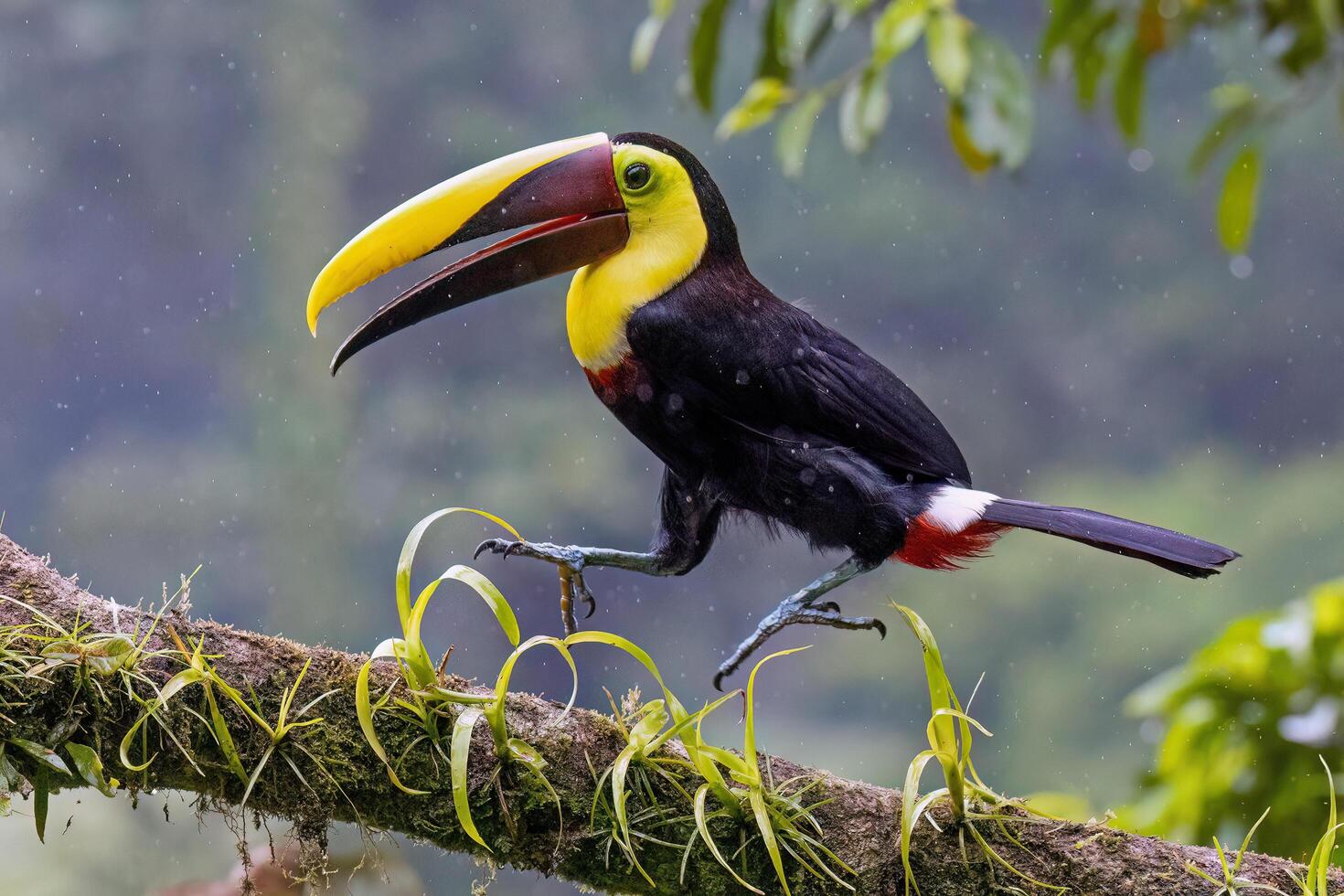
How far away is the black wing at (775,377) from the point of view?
138 centimetres

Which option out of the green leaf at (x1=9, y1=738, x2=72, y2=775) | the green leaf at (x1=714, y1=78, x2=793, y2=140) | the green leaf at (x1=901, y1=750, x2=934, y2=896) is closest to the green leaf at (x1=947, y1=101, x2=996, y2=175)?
the green leaf at (x1=714, y1=78, x2=793, y2=140)

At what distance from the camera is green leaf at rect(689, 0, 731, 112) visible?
5.63ft

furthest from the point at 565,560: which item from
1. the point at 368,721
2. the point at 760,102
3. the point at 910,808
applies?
the point at 760,102

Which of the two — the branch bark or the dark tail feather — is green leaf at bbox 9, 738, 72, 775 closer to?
the branch bark

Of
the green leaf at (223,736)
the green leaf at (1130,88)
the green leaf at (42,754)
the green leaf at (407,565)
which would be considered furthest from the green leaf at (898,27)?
the green leaf at (42,754)

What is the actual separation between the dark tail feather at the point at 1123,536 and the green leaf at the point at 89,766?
3.00ft

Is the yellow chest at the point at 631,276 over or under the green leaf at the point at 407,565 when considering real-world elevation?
over

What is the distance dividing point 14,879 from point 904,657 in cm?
329

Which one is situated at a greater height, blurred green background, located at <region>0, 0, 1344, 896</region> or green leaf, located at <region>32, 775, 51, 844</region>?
blurred green background, located at <region>0, 0, 1344, 896</region>

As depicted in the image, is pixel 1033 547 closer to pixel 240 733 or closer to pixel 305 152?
pixel 305 152

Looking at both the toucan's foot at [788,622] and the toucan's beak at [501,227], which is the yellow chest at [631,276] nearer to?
the toucan's beak at [501,227]

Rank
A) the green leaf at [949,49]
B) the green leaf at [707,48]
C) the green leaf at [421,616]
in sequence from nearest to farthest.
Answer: the green leaf at [421,616], the green leaf at [949,49], the green leaf at [707,48]

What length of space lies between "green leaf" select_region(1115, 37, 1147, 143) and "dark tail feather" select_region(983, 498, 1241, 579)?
680 mm

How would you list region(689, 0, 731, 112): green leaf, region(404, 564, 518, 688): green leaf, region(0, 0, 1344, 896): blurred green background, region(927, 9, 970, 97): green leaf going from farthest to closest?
region(0, 0, 1344, 896): blurred green background, region(689, 0, 731, 112): green leaf, region(927, 9, 970, 97): green leaf, region(404, 564, 518, 688): green leaf
